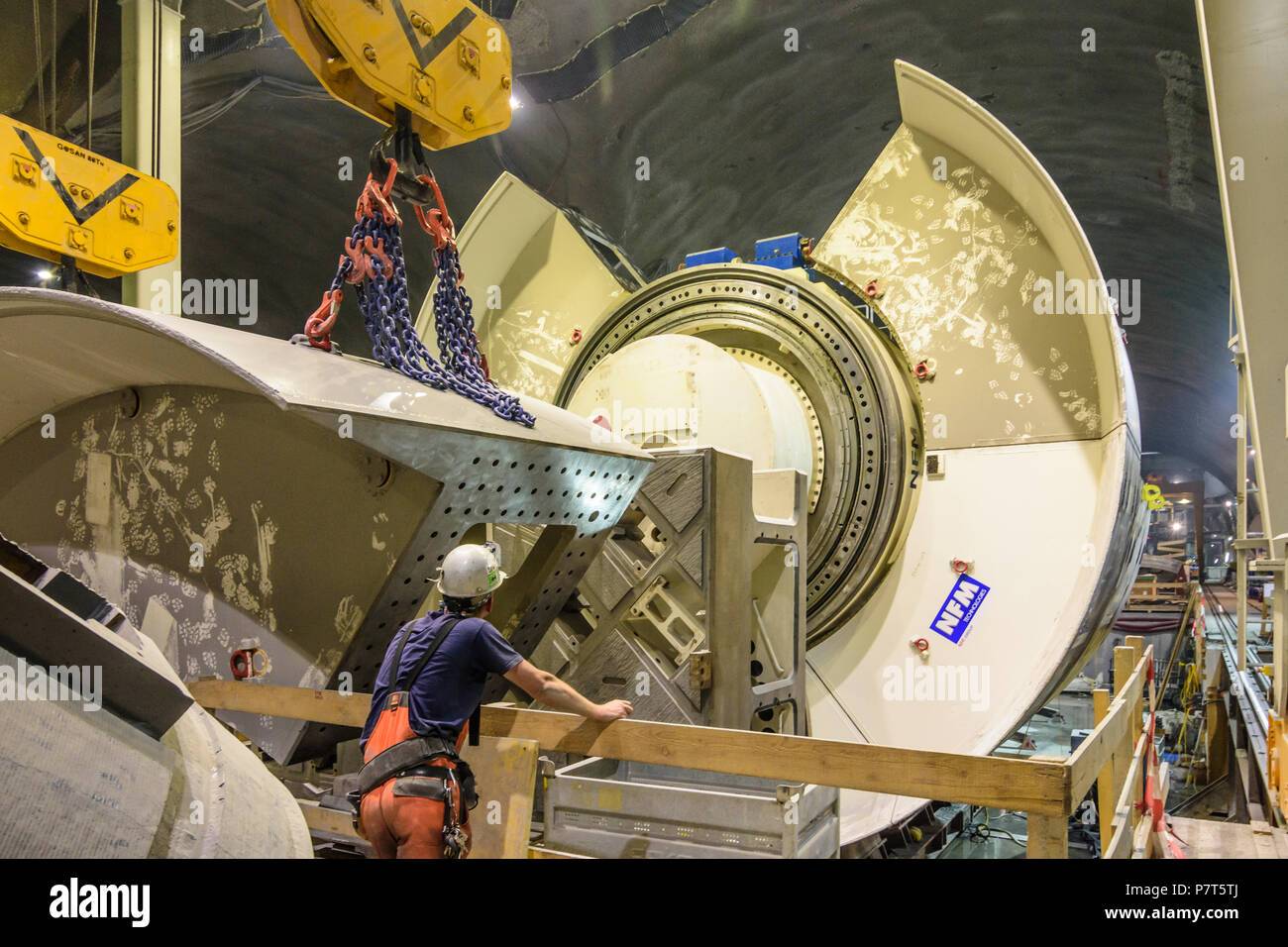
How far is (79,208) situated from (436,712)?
407 centimetres

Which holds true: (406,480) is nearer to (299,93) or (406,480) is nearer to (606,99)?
(606,99)

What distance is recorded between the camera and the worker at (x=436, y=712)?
2.29 meters

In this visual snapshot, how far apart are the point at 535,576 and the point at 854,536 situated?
6.06ft

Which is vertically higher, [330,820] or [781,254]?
[781,254]

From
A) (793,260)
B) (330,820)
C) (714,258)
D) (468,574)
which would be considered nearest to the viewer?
(468,574)

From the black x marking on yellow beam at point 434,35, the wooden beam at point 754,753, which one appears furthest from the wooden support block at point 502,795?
the black x marking on yellow beam at point 434,35

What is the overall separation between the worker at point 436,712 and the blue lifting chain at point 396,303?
559 mm

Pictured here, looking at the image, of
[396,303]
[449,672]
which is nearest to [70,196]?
[396,303]

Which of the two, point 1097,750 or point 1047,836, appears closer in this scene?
point 1047,836

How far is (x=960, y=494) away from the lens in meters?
4.39

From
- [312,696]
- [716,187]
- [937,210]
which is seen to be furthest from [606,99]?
[312,696]

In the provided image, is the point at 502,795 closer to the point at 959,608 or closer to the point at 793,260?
the point at 959,608

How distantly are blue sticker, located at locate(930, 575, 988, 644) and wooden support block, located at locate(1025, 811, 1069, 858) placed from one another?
2.45m

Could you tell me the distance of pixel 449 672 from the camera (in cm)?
242
